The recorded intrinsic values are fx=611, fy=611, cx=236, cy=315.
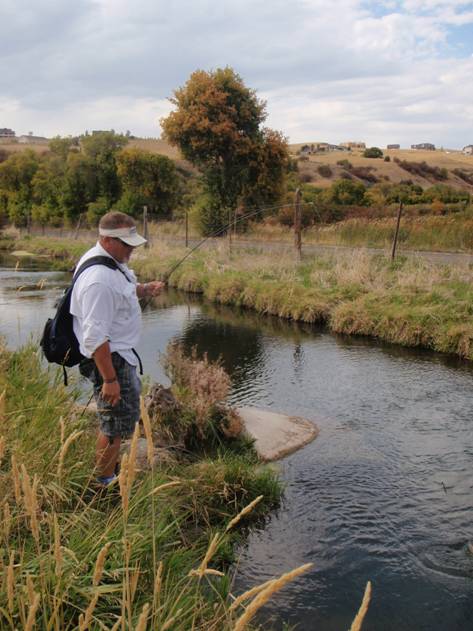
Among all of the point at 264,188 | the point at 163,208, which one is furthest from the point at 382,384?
the point at 163,208

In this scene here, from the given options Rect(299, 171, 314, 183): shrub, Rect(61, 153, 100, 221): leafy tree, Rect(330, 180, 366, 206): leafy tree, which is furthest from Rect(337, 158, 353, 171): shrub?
Rect(61, 153, 100, 221): leafy tree

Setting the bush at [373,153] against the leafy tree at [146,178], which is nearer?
the leafy tree at [146,178]

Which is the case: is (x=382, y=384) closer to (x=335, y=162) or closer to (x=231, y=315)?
(x=231, y=315)

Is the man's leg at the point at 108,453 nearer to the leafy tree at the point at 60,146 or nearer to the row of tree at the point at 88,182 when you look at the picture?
the row of tree at the point at 88,182

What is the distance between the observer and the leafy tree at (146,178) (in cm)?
3209

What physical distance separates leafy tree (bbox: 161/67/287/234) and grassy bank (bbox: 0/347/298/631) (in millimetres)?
18555

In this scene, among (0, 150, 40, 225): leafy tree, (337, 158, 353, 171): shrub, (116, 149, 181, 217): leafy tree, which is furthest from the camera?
(337, 158, 353, 171): shrub

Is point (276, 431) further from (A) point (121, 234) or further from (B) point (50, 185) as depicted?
(B) point (50, 185)

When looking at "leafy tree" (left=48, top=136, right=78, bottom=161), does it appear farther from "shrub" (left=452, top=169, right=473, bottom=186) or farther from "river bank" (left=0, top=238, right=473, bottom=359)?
"shrub" (left=452, top=169, right=473, bottom=186)

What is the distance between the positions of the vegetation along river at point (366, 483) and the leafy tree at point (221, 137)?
14.0 meters

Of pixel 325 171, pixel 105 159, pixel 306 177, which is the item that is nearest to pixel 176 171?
pixel 105 159

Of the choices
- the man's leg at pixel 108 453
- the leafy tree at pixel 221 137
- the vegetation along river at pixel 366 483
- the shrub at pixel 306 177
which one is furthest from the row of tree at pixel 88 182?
the man's leg at pixel 108 453

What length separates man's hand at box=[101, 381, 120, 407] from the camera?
368 cm

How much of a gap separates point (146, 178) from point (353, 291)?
2213 centimetres
